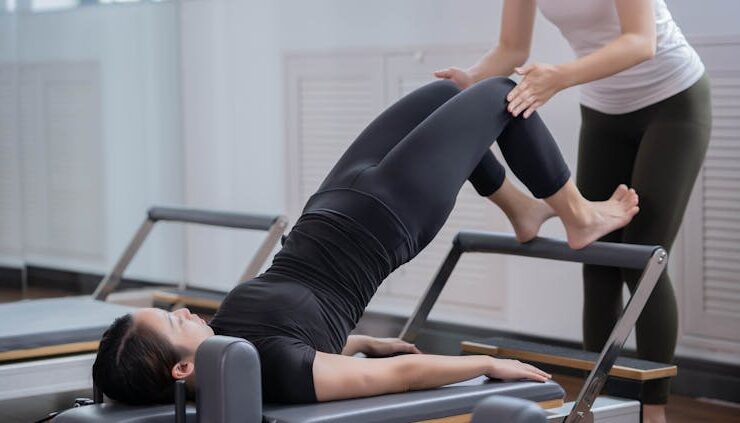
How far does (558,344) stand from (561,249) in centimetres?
119

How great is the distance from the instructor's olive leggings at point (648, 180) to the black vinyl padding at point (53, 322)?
3.51ft

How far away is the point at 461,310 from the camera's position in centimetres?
381

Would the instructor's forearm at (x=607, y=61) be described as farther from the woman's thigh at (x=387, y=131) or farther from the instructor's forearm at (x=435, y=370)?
the instructor's forearm at (x=435, y=370)

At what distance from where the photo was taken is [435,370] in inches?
77.5

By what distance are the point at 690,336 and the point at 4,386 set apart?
185 centimetres

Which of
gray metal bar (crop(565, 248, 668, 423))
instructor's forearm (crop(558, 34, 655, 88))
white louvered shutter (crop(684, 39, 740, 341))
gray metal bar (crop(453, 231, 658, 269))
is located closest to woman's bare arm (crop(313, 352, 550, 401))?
gray metal bar (crop(565, 248, 668, 423))

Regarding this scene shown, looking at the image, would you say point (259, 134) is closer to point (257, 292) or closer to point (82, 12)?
point (82, 12)

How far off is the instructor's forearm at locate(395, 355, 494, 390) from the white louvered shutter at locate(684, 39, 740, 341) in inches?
51.9

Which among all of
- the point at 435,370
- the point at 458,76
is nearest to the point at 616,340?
the point at 435,370

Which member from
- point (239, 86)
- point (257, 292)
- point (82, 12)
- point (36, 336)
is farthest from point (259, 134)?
point (257, 292)

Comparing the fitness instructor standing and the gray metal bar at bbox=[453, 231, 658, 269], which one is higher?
the fitness instructor standing

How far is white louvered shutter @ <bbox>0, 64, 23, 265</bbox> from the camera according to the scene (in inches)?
160

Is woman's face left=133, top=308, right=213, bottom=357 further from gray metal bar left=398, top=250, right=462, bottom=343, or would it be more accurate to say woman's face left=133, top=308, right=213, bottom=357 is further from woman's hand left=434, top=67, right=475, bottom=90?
woman's hand left=434, top=67, right=475, bottom=90

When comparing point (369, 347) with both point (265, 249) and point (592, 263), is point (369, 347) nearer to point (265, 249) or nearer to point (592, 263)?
point (592, 263)
